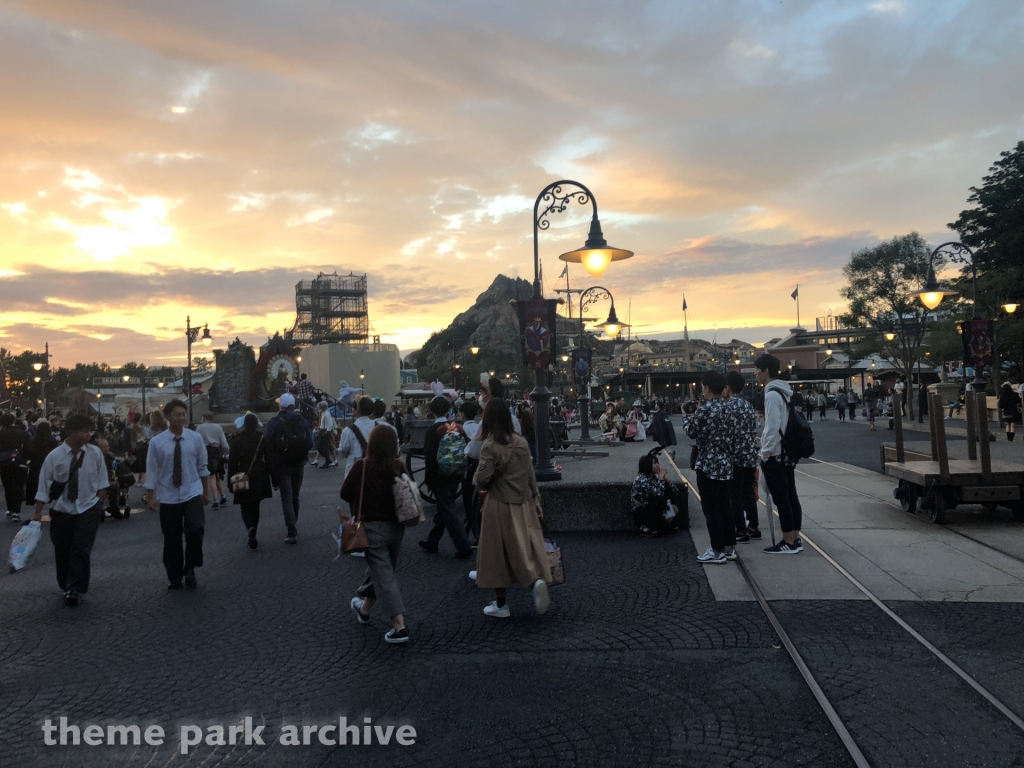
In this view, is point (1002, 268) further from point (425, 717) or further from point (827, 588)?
point (425, 717)

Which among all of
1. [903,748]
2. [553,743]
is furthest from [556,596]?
[903,748]

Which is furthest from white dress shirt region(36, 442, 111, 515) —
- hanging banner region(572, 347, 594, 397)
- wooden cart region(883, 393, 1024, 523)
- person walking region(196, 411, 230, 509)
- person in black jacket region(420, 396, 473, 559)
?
hanging banner region(572, 347, 594, 397)

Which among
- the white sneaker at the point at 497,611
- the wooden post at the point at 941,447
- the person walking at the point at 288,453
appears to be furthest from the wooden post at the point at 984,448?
the person walking at the point at 288,453

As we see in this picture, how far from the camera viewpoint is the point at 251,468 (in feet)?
28.7

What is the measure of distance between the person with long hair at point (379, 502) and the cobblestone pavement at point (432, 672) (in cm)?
47

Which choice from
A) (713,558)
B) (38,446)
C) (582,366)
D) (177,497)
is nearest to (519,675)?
(713,558)

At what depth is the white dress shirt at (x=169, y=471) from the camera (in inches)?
267

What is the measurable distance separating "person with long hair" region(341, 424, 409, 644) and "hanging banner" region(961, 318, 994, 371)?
17738 mm

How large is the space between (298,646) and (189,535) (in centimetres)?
245

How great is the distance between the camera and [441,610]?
5711 mm

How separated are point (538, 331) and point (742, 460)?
409 cm

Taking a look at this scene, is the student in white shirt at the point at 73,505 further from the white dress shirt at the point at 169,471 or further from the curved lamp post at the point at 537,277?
the curved lamp post at the point at 537,277

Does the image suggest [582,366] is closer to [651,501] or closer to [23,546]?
[651,501]

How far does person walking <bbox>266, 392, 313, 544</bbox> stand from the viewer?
8.79 m
